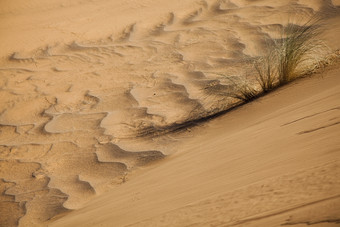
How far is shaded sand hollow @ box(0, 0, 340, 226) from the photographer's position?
4.91 feet

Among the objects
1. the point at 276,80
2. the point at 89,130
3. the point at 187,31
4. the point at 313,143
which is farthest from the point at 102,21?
the point at 313,143

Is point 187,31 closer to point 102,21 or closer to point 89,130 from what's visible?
point 102,21

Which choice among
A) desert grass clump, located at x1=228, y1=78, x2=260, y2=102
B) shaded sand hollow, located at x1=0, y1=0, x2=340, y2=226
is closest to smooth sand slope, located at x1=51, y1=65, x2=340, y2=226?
shaded sand hollow, located at x1=0, y1=0, x2=340, y2=226

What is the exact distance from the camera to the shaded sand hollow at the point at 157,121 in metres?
1.50

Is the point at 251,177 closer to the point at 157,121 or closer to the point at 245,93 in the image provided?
the point at 245,93

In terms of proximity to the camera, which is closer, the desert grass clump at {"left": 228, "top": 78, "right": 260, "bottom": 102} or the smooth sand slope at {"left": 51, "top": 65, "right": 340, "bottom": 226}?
the smooth sand slope at {"left": 51, "top": 65, "right": 340, "bottom": 226}

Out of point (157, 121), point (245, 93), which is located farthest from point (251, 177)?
point (157, 121)

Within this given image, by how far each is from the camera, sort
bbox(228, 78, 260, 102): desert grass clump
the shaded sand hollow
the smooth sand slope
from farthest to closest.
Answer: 1. bbox(228, 78, 260, 102): desert grass clump
2. the shaded sand hollow
3. the smooth sand slope

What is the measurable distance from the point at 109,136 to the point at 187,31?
2.39 m

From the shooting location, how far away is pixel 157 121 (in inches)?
132

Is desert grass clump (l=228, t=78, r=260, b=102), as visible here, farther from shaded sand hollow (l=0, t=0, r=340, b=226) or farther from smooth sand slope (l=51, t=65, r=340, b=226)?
smooth sand slope (l=51, t=65, r=340, b=226)

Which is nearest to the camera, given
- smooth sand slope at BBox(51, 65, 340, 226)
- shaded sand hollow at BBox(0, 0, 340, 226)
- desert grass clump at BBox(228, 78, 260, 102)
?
smooth sand slope at BBox(51, 65, 340, 226)

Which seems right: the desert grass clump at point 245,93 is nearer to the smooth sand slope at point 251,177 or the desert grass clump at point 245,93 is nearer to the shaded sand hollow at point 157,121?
the shaded sand hollow at point 157,121

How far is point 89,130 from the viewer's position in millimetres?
3492
